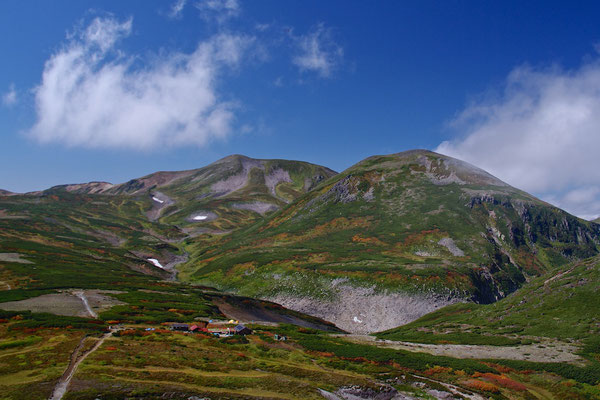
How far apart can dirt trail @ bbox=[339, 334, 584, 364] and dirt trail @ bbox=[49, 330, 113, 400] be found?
39.3 m

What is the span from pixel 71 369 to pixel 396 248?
11506 centimetres

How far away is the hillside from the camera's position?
9481 cm

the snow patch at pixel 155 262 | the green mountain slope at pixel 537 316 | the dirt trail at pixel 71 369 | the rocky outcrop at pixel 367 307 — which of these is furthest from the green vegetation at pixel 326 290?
the snow patch at pixel 155 262

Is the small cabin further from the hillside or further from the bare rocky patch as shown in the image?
the bare rocky patch

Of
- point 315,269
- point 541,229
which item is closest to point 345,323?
point 315,269

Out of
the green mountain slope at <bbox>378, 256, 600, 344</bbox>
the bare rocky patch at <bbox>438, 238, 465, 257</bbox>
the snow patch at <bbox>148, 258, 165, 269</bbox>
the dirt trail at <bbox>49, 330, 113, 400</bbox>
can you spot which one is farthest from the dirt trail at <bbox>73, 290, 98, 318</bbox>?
the bare rocky patch at <bbox>438, 238, 465, 257</bbox>

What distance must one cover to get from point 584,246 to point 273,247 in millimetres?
145017

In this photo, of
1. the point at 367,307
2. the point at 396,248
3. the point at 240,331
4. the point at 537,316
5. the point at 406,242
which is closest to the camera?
the point at 240,331

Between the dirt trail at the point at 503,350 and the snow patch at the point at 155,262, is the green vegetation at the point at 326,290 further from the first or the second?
the snow patch at the point at 155,262

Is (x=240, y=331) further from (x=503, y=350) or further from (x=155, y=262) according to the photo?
(x=155, y=262)

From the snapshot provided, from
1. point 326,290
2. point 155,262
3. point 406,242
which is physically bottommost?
point 326,290

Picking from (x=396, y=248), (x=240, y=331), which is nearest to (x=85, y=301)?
(x=240, y=331)

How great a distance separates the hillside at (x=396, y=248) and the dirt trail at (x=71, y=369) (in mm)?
59460

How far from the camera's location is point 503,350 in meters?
51.8
